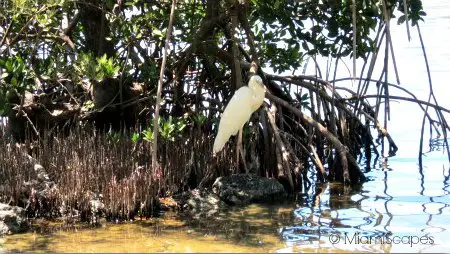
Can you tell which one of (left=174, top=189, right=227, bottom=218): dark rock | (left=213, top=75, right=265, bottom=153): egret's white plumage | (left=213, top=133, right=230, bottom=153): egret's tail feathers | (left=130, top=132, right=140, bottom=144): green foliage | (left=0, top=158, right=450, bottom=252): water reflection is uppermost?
(left=213, top=75, right=265, bottom=153): egret's white plumage

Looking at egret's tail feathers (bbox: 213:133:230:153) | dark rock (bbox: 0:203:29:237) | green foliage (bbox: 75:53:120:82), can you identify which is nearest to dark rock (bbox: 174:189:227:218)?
egret's tail feathers (bbox: 213:133:230:153)

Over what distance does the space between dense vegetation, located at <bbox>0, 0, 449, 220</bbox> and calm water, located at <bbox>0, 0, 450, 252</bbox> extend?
335 millimetres

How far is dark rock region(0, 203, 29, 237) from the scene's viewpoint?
5140 millimetres

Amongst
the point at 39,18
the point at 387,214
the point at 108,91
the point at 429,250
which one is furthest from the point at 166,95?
the point at 429,250

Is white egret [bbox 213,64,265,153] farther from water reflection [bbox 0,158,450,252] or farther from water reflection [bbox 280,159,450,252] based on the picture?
water reflection [bbox 280,159,450,252]

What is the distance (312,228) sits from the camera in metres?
5.33

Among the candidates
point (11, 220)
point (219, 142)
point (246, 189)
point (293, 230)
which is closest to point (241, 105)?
point (219, 142)

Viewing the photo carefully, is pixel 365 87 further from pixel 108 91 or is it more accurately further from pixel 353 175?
pixel 108 91

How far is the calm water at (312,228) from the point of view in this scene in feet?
15.8

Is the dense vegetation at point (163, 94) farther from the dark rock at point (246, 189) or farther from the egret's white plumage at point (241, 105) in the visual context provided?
the egret's white plumage at point (241, 105)

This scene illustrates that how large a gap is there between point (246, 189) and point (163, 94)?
1545 millimetres

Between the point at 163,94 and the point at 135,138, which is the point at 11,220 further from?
the point at 163,94

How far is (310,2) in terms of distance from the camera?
21.4ft

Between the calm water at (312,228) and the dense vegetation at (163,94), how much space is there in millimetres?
335
